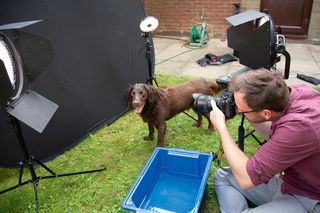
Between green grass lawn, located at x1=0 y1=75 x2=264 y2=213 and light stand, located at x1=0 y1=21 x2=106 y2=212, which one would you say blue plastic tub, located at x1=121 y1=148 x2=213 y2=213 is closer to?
green grass lawn, located at x1=0 y1=75 x2=264 y2=213

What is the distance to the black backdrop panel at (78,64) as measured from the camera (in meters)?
3.10

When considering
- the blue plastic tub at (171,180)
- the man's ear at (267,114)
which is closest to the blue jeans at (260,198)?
the blue plastic tub at (171,180)

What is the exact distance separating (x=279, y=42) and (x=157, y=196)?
1.82 metres

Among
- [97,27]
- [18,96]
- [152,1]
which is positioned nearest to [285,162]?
[18,96]

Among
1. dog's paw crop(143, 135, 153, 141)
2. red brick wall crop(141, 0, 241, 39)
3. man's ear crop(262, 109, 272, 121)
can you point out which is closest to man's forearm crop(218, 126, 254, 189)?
man's ear crop(262, 109, 272, 121)

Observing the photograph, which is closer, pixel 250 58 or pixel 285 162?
pixel 285 162

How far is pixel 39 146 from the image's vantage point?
332cm

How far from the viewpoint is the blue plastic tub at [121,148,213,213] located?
8.63 ft

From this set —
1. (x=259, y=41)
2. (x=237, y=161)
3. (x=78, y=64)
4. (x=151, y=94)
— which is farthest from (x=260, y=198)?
(x=78, y=64)

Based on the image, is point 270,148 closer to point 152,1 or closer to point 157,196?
point 157,196

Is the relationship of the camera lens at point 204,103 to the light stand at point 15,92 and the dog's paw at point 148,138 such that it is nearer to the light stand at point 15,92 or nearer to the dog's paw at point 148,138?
the light stand at point 15,92

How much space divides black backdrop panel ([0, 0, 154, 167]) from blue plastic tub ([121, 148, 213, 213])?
1.34 metres

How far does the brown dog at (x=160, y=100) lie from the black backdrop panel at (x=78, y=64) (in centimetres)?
81

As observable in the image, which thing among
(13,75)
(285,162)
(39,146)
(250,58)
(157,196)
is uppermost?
(13,75)
